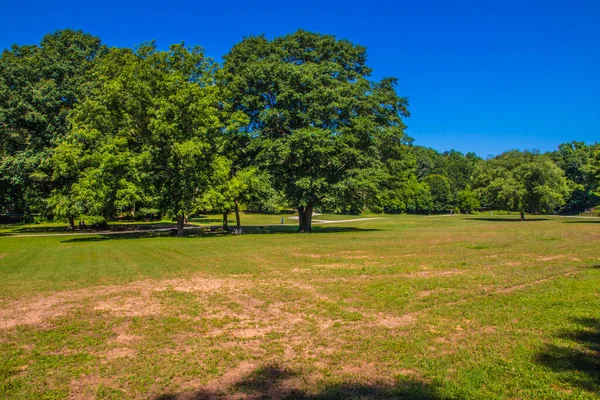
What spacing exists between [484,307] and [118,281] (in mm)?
9938

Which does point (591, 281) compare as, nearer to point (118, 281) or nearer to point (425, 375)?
point (425, 375)

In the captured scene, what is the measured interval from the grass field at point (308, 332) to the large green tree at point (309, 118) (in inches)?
668

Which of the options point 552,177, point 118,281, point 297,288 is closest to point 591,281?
point 297,288

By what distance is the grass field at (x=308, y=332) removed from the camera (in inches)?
202

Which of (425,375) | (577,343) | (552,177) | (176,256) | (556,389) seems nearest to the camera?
(556,389)

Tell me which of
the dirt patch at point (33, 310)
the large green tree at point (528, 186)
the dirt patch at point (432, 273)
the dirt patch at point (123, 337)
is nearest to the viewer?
the dirt patch at point (123, 337)

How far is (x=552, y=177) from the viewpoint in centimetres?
5200

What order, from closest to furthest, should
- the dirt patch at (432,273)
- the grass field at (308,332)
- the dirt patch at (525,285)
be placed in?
the grass field at (308,332) → the dirt patch at (525,285) → the dirt patch at (432,273)

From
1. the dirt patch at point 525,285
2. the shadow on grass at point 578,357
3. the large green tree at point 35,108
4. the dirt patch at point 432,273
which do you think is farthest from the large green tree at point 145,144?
the shadow on grass at point 578,357

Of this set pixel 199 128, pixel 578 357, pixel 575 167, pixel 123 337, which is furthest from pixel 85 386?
pixel 575 167

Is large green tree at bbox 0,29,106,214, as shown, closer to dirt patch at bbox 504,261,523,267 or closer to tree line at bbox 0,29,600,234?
tree line at bbox 0,29,600,234

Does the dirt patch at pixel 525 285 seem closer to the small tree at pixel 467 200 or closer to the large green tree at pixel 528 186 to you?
the large green tree at pixel 528 186

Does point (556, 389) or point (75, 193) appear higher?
point (75, 193)

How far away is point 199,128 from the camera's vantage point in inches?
1139
